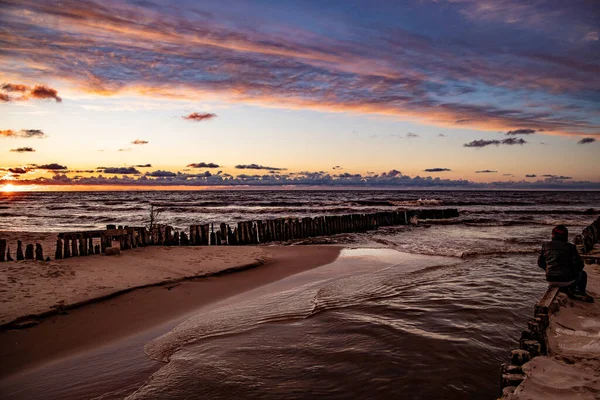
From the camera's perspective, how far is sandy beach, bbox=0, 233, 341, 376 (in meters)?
6.11

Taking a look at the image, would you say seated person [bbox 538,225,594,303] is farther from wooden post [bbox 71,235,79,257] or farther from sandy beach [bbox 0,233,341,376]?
wooden post [bbox 71,235,79,257]

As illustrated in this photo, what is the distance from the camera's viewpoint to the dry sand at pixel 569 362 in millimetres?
3613

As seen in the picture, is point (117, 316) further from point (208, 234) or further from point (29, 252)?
point (208, 234)

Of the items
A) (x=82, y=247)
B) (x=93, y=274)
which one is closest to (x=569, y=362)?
(x=93, y=274)

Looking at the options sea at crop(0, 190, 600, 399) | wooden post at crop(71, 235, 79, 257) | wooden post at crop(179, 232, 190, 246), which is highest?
wooden post at crop(71, 235, 79, 257)

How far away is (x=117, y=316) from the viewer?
7.23 metres

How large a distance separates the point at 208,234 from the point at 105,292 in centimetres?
865

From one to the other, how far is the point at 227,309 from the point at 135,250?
6.07m

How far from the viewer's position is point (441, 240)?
67.2ft

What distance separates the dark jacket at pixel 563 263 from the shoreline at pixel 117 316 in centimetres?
671

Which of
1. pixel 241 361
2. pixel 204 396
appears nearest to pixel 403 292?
pixel 241 361

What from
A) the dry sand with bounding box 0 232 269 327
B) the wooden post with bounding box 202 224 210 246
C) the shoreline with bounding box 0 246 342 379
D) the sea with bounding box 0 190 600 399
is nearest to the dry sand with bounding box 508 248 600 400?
the sea with bounding box 0 190 600 399

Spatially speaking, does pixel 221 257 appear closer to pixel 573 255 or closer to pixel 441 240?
pixel 573 255

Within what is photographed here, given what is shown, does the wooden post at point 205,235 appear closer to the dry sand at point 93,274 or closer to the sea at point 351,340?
the dry sand at point 93,274
